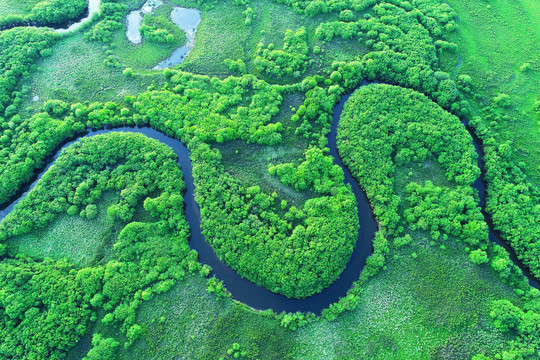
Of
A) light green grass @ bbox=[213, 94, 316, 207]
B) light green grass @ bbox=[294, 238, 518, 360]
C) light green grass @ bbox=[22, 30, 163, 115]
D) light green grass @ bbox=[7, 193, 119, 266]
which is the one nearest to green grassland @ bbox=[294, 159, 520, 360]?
light green grass @ bbox=[294, 238, 518, 360]

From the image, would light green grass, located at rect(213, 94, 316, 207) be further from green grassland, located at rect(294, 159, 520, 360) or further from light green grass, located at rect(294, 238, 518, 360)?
light green grass, located at rect(294, 238, 518, 360)

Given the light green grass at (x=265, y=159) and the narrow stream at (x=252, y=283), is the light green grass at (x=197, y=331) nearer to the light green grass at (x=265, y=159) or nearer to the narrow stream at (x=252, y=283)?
the narrow stream at (x=252, y=283)

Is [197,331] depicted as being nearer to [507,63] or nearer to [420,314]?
[420,314]

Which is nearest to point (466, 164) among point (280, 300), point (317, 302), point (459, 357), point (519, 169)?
point (519, 169)

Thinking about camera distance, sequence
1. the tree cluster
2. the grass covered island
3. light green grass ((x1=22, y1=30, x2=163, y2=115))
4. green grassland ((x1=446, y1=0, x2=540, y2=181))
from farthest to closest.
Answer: the tree cluster
light green grass ((x1=22, y1=30, x2=163, y2=115))
green grassland ((x1=446, y1=0, x2=540, y2=181))
the grass covered island

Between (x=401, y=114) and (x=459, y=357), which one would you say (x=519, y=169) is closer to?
(x=401, y=114)

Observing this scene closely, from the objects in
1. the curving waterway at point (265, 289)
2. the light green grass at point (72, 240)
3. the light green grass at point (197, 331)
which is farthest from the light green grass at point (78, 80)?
the light green grass at point (197, 331)

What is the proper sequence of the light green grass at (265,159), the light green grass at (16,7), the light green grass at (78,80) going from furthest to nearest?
1. the light green grass at (16,7)
2. the light green grass at (78,80)
3. the light green grass at (265,159)
